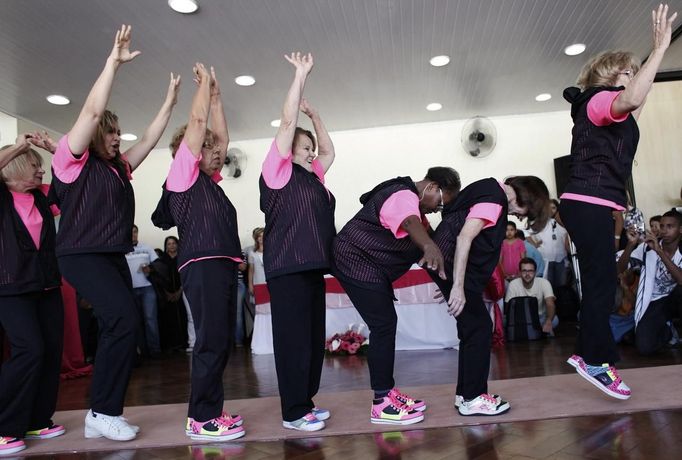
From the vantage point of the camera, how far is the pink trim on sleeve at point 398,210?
2.14 m

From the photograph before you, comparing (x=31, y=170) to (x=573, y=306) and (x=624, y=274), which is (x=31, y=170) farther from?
(x=573, y=306)

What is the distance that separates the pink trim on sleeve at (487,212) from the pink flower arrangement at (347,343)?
2698 millimetres

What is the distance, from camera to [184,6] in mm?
4289

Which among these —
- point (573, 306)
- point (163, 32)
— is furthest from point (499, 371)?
point (163, 32)

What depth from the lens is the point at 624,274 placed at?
13.7ft

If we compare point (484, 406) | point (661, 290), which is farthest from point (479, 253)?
point (661, 290)

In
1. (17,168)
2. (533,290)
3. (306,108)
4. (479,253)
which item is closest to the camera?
(479,253)

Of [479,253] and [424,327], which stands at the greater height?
[479,253]

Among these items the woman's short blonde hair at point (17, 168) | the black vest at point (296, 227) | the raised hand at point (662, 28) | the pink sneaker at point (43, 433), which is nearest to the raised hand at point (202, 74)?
the black vest at point (296, 227)

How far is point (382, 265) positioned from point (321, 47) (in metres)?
3.46

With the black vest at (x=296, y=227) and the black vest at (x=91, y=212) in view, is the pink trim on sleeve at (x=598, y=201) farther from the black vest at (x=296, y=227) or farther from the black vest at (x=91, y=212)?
the black vest at (x=91, y=212)

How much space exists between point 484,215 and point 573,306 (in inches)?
179

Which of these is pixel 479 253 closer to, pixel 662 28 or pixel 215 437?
pixel 662 28

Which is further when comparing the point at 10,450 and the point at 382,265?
the point at 382,265
